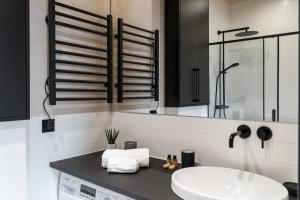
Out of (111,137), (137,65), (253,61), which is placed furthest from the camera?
(137,65)

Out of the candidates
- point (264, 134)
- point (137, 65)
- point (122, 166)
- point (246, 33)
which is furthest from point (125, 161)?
point (246, 33)

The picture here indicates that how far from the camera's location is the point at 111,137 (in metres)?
1.97

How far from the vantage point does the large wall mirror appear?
128 cm

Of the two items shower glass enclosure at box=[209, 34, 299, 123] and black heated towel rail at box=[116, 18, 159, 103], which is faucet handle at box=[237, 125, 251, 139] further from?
black heated towel rail at box=[116, 18, 159, 103]

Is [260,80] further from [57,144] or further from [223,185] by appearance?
[57,144]

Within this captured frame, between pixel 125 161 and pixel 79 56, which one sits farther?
pixel 79 56

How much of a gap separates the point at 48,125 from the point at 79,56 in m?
0.54

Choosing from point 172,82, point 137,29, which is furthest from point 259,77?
point 137,29

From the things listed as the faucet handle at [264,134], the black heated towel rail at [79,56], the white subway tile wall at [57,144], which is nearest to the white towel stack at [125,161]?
the white subway tile wall at [57,144]

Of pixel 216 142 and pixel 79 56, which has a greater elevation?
pixel 79 56

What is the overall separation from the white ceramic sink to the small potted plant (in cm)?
74

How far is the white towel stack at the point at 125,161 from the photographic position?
1461 millimetres

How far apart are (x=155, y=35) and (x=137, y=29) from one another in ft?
0.71

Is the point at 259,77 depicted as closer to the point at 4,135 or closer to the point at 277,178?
the point at 277,178
